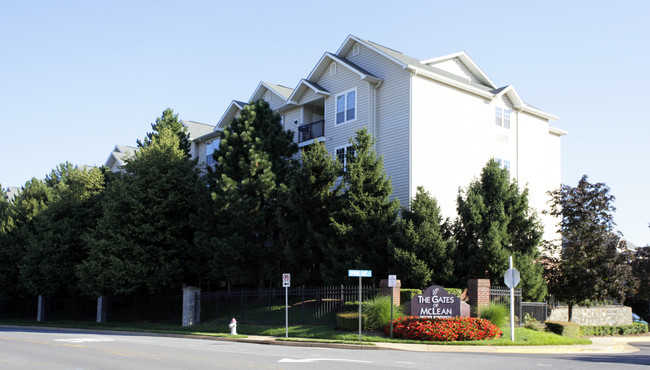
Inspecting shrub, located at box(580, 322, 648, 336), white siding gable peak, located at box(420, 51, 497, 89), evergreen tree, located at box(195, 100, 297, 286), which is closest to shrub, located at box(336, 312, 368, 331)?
evergreen tree, located at box(195, 100, 297, 286)

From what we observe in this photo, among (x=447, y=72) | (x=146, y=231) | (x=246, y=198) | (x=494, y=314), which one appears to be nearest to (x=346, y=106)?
(x=447, y=72)

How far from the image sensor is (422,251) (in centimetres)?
2642

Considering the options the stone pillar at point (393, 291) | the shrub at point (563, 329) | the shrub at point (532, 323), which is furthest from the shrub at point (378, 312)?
the shrub at point (563, 329)

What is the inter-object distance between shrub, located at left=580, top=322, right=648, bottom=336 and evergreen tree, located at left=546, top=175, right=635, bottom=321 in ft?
10.3

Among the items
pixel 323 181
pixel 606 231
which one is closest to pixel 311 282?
pixel 323 181

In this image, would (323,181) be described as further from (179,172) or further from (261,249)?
(179,172)

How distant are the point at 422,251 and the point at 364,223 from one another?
9.58ft

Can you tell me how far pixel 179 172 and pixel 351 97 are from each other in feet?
36.6

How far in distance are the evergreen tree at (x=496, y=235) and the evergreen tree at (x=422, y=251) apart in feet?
3.07

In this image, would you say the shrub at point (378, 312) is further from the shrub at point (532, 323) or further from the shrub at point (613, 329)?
the shrub at point (613, 329)

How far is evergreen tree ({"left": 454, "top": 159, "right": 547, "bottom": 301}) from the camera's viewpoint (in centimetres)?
2644

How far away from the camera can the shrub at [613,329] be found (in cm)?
3269

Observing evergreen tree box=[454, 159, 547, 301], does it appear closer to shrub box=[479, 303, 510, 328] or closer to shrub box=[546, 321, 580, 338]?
shrub box=[546, 321, 580, 338]

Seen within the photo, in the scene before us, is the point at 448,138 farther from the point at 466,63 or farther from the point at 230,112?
the point at 230,112
